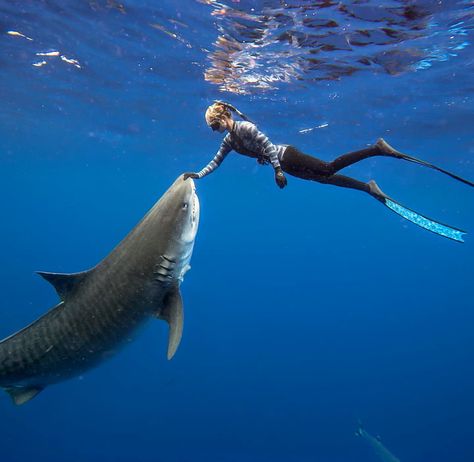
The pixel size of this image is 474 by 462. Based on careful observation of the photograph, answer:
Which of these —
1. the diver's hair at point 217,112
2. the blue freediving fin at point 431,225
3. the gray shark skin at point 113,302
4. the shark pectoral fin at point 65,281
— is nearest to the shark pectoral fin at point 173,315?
the gray shark skin at point 113,302

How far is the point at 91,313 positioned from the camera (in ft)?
17.6

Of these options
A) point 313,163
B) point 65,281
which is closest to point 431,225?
point 313,163

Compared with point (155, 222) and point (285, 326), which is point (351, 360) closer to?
point (285, 326)

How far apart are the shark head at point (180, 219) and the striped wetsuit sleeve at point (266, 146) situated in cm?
93

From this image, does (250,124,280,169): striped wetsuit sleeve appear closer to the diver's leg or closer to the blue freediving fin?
the diver's leg

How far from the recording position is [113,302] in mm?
5316

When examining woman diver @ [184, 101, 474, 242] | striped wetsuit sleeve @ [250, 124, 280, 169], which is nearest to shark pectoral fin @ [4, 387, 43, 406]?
woman diver @ [184, 101, 474, 242]

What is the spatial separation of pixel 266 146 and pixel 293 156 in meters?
0.52

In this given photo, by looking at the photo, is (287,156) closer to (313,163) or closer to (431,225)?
(313,163)

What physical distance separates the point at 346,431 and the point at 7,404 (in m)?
20.8

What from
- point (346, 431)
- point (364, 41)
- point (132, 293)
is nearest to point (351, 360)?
point (346, 431)

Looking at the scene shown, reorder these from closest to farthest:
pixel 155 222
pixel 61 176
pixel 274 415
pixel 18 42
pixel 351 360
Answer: pixel 155 222 → pixel 18 42 → pixel 274 415 → pixel 351 360 → pixel 61 176

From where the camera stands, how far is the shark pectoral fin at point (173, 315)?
197 inches

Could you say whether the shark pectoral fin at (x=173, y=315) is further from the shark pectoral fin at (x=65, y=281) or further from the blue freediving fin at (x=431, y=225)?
the blue freediving fin at (x=431, y=225)
